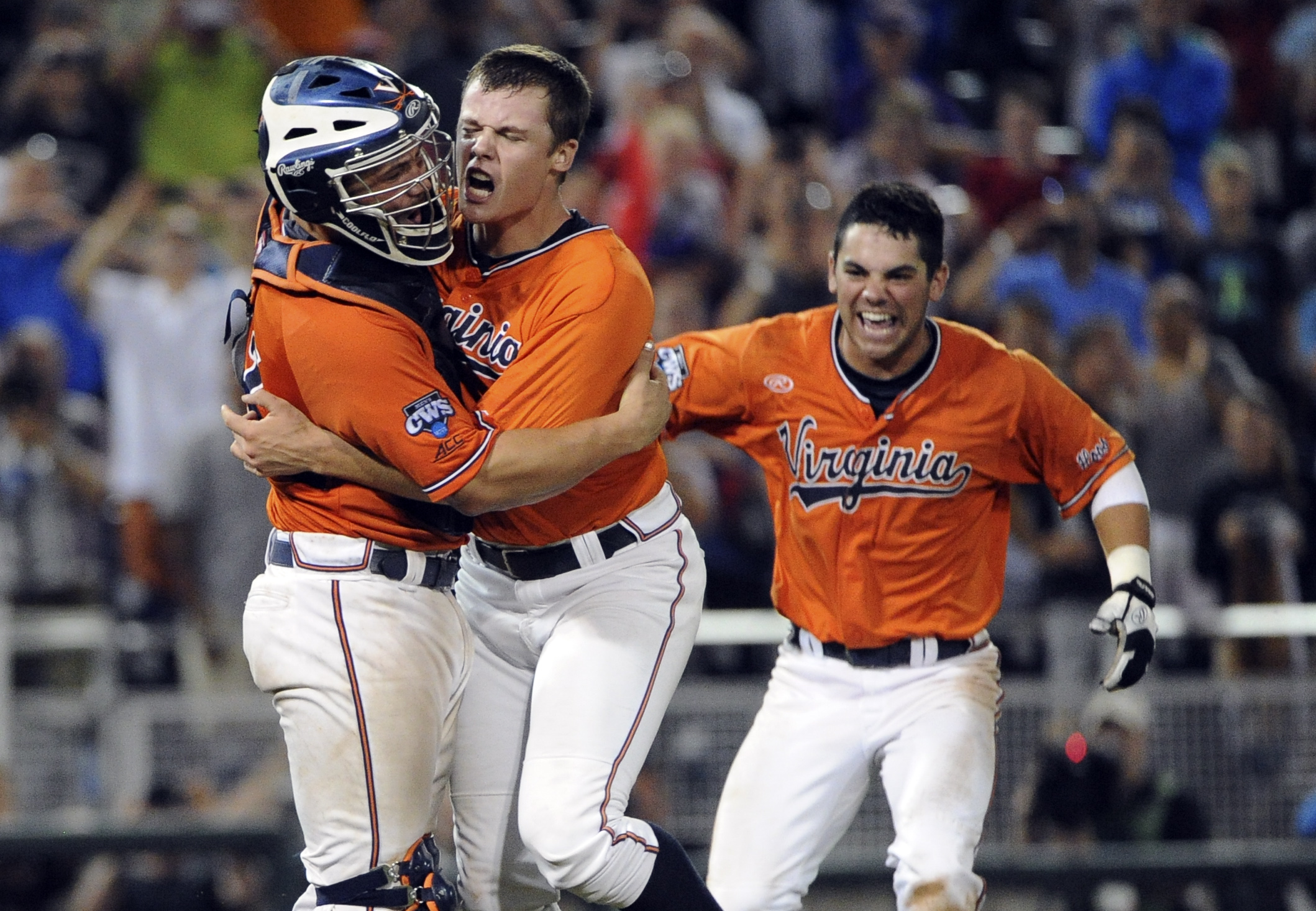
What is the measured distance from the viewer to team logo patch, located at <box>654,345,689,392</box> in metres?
4.72

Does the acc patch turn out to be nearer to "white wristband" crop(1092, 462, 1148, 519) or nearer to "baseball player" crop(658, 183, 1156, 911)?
"baseball player" crop(658, 183, 1156, 911)

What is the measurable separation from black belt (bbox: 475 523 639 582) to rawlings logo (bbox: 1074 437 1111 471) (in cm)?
128

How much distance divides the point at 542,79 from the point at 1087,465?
181 centimetres

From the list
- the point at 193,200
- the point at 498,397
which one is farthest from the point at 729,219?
the point at 498,397

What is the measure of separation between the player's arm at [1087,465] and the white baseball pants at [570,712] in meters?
1.04

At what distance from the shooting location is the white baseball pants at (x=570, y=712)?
392 centimetres

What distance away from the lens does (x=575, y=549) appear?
13.7 ft

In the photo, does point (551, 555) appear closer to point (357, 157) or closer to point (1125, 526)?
point (357, 157)

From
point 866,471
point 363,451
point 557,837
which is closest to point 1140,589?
point 866,471

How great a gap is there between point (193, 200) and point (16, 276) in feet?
3.03

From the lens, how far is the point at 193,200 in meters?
8.49

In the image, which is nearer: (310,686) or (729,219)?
(310,686)

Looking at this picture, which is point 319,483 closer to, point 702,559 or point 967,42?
point 702,559

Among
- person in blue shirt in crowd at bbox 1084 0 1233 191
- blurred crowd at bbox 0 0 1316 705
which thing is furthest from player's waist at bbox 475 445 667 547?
person in blue shirt in crowd at bbox 1084 0 1233 191
